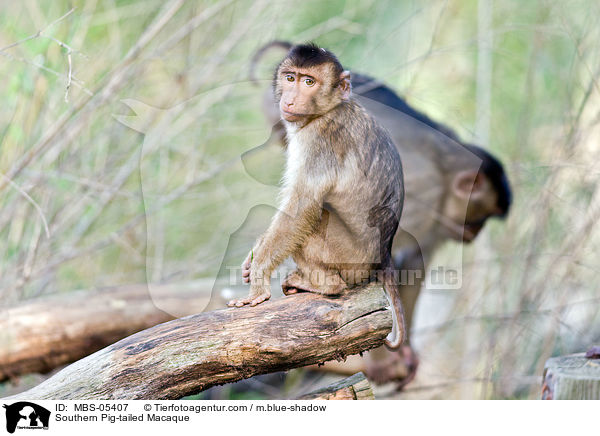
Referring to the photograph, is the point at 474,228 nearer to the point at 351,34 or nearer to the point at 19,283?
the point at 351,34

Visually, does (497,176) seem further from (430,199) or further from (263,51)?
(263,51)

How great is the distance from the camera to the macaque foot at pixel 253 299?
211 centimetres

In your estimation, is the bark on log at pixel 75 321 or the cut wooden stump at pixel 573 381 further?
the bark on log at pixel 75 321

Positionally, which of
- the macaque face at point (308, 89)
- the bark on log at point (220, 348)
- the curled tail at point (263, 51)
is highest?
the curled tail at point (263, 51)

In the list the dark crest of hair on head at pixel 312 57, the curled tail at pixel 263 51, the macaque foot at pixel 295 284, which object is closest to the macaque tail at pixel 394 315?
the macaque foot at pixel 295 284

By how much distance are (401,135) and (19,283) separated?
2130 millimetres

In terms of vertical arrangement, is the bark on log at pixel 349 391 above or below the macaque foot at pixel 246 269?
below

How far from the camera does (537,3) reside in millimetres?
3312

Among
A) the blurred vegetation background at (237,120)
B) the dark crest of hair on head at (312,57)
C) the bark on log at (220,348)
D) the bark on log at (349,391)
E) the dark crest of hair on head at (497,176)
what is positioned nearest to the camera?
the bark on log at (220,348)

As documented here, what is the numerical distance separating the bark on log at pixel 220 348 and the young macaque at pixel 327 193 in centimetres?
9

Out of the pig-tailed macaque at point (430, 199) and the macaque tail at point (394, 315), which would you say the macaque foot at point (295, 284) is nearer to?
the macaque tail at point (394, 315)

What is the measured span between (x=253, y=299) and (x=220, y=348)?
22 cm

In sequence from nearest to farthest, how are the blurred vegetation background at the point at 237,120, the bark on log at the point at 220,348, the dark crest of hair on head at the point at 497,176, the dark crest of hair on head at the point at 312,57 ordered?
the bark on log at the point at 220,348
the dark crest of hair on head at the point at 312,57
the blurred vegetation background at the point at 237,120
the dark crest of hair on head at the point at 497,176

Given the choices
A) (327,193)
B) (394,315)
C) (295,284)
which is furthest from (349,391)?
(327,193)
